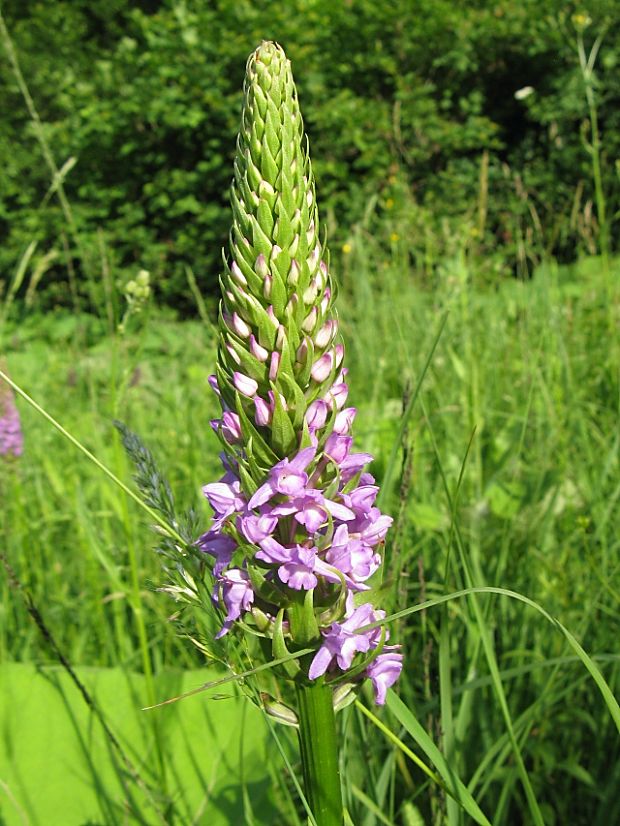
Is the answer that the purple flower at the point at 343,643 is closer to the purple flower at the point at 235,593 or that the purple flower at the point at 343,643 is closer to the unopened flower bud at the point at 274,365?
the purple flower at the point at 235,593

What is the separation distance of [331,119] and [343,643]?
335 inches

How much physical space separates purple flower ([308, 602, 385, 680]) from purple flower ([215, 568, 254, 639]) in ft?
0.32

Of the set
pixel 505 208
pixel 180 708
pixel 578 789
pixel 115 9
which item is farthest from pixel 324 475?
pixel 115 9

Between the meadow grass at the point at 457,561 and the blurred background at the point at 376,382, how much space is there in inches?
0.5

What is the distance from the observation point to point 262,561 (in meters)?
0.91

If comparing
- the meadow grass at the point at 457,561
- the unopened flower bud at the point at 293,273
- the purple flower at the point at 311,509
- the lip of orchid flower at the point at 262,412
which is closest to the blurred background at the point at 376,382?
the meadow grass at the point at 457,561

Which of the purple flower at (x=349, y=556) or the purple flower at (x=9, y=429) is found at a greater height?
the purple flower at (x=349, y=556)

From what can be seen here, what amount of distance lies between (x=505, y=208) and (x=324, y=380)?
8326 mm

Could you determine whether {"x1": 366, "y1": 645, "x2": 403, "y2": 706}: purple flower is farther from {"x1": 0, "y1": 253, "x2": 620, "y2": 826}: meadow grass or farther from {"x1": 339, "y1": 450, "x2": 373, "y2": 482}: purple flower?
{"x1": 339, "y1": 450, "x2": 373, "y2": 482}: purple flower

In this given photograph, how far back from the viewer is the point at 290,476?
0.86 metres

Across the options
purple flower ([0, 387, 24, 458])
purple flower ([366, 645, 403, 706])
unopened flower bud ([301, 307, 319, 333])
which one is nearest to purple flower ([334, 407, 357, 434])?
unopened flower bud ([301, 307, 319, 333])

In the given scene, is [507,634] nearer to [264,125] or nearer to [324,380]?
[324,380]

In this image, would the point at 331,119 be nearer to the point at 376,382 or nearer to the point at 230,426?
the point at 376,382

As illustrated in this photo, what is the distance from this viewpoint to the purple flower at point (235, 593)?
2.84ft
